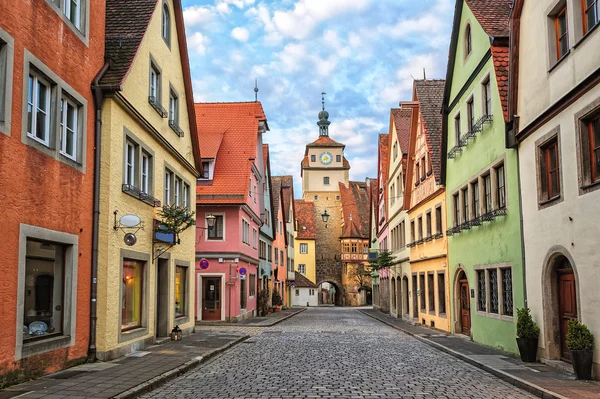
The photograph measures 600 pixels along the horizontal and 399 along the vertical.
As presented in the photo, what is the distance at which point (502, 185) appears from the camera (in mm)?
16625

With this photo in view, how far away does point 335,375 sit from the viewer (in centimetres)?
1209

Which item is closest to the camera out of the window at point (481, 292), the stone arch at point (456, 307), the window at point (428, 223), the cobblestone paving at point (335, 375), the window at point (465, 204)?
the cobblestone paving at point (335, 375)

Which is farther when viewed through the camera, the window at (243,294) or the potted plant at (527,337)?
the window at (243,294)

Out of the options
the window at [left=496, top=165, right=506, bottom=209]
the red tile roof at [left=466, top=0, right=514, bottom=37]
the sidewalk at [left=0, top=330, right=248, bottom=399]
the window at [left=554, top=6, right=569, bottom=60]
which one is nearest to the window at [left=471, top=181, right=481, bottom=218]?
the window at [left=496, top=165, right=506, bottom=209]

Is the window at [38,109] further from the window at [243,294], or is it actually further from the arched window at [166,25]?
the window at [243,294]

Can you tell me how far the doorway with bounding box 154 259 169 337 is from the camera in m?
19.0

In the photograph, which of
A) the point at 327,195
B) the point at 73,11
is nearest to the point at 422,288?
the point at 73,11

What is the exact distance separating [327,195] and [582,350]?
73.9 meters

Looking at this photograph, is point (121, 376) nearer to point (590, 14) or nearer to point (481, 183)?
point (590, 14)

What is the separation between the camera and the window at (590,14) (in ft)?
35.7

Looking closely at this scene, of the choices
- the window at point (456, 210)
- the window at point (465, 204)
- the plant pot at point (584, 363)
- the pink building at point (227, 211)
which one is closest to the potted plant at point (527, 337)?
the plant pot at point (584, 363)

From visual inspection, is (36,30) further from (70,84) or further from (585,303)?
(585,303)

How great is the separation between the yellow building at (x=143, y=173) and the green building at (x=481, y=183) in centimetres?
903

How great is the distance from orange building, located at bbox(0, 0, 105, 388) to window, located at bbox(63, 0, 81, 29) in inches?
0.8
